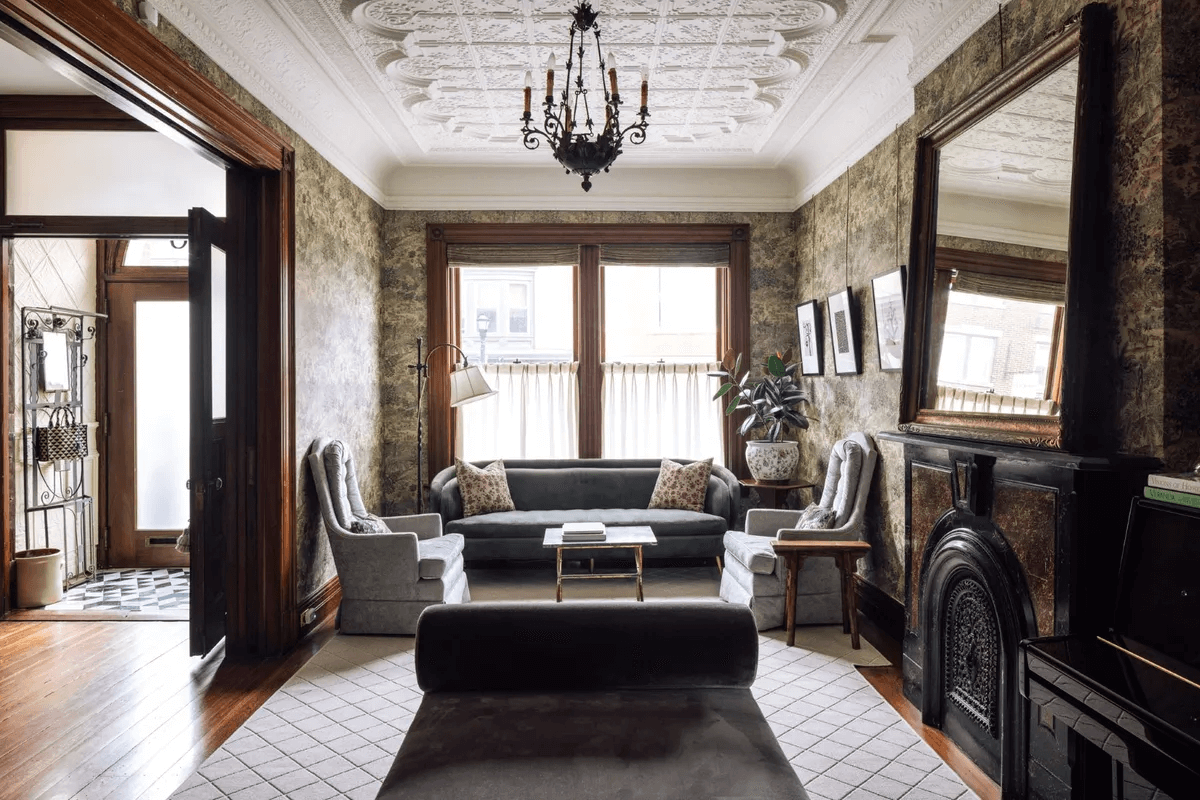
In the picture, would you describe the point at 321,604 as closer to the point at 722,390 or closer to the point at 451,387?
the point at 451,387

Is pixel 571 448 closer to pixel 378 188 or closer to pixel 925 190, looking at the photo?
pixel 378 188

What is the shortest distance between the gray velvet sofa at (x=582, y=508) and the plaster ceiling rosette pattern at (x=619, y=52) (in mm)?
2612

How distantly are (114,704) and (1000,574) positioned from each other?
3.61 meters

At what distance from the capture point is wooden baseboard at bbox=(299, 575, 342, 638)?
4.33 metres

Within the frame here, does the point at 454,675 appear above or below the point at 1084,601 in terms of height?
below

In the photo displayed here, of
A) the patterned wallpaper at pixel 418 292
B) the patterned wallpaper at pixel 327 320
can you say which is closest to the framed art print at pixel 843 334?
the patterned wallpaper at pixel 418 292

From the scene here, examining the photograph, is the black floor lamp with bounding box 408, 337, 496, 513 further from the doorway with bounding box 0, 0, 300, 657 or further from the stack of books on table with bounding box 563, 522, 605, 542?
the doorway with bounding box 0, 0, 300, 657

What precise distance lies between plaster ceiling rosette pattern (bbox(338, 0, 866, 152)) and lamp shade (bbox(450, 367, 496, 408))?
171cm

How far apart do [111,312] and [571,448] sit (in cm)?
372

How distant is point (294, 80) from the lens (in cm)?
404

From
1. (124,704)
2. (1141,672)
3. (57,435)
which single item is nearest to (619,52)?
(1141,672)

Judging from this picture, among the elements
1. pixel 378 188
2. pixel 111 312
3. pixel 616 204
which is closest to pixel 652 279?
pixel 616 204

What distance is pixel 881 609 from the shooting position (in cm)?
446

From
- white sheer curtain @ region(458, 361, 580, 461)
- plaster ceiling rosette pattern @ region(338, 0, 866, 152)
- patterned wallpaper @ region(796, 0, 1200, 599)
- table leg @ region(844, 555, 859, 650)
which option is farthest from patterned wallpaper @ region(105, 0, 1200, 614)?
plaster ceiling rosette pattern @ region(338, 0, 866, 152)
